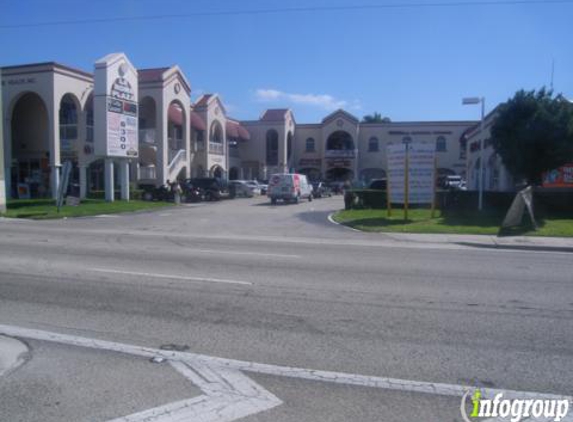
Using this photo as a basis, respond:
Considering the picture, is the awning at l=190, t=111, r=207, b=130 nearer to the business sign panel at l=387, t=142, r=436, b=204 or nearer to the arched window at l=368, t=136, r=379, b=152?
the arched window at l=368, t=136, r=379, b=152

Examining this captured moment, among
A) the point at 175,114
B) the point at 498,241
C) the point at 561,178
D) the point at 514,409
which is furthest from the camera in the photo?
the point at 175,114

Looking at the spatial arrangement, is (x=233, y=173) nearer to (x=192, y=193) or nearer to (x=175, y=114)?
(x=175, y=114)

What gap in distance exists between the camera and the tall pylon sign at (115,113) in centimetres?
2950

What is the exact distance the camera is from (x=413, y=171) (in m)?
21.6

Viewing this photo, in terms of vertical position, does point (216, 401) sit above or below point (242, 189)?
below

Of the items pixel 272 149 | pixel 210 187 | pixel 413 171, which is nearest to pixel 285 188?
pixel 210 187

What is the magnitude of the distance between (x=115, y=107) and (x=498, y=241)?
23.3m

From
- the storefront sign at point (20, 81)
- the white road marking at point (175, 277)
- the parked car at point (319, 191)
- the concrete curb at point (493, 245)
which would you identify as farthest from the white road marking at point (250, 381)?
the parked car at point (319, 191)

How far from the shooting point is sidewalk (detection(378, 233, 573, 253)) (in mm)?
14539

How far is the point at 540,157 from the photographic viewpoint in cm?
2181

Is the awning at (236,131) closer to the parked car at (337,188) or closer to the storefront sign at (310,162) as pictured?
the storefront sign at (310,162)

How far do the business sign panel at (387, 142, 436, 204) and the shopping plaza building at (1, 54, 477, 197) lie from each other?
18.5 m

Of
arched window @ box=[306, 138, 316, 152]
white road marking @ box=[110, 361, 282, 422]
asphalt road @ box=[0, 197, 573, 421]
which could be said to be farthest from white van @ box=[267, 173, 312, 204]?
white road marking @ box=[110, 361, 282, 422]

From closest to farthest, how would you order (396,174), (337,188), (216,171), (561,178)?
(396,174)
(561,178)
(216,171)
(337,188)
